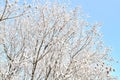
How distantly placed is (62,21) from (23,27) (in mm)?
2186

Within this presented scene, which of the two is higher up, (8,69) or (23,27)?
(23,27)

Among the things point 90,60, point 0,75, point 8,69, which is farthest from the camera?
point 90,60

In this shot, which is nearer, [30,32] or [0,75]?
[0,75]

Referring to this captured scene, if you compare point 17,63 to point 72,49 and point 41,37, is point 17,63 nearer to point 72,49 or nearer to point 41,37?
point 41,37

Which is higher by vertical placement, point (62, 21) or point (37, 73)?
point (62, 21)

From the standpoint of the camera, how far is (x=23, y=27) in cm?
1725

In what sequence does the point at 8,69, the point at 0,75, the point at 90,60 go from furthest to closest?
the point at 90,60 → the point at 8,69 → the point at 0,75

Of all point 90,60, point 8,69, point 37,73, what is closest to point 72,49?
point 90,60

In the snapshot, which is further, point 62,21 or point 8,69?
point 62,21

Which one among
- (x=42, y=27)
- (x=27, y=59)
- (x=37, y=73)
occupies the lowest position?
(x=37, y=73)

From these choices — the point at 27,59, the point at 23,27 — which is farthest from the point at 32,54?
the point at 23,27

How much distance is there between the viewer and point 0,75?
14.5m

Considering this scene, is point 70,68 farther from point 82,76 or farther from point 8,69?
point 8,69

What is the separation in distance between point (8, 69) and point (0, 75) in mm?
1174
